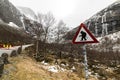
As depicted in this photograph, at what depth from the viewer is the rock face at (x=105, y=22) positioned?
503ft

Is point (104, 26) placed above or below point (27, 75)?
above

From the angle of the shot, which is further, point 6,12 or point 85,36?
point 6,12

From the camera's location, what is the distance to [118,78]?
23.9 metres

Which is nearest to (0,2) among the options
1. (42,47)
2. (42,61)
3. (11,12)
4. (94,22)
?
(11,12)

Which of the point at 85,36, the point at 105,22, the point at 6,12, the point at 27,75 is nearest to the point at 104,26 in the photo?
the point at 105,22

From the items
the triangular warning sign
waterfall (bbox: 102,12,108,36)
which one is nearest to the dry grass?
the triangular warning sign

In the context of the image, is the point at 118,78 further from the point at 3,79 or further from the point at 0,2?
the point at 0,2

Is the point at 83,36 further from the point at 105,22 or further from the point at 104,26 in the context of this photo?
the point at 105,22

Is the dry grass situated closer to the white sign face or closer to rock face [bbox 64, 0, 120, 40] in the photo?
the white sign face

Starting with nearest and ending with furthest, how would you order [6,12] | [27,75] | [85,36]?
1. [85,36]
2. [27,75]
3. [6,12]

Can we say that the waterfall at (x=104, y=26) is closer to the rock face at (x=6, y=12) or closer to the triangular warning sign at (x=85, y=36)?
the rock face at (x=6, y=12)

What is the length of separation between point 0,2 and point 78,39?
487 ft

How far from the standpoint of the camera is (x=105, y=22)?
16450 centimetres

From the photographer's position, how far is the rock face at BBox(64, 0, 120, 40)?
6040 inches
